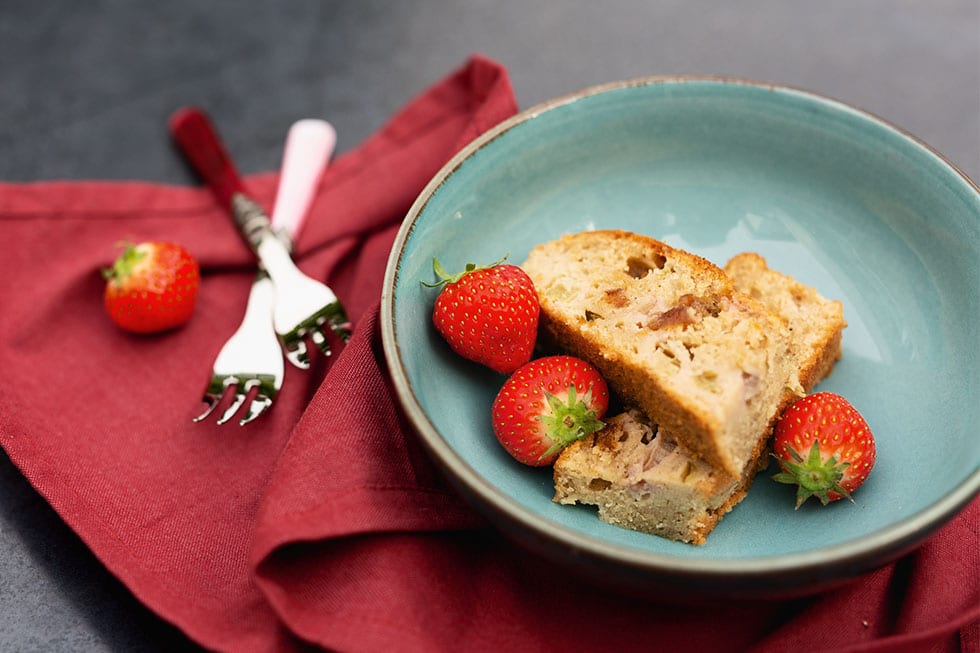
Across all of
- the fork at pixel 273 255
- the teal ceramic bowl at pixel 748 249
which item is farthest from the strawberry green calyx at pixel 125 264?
the teal ceramic bowl at pixel 748 249

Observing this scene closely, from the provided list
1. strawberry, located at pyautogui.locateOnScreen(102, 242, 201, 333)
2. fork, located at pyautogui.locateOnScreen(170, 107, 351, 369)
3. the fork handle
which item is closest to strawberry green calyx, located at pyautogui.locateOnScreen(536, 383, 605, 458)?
fork, located at pyautogui.locateOnScreen(170, 107, 351, 369)

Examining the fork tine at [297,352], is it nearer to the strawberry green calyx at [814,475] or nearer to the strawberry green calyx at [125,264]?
the strawberry green calyx at [125,264]

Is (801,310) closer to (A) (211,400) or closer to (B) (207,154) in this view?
(A) (211,400)

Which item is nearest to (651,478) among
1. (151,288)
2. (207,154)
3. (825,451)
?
(825,451)

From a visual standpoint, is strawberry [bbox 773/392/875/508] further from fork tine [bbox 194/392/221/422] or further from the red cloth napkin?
fork tine [bbox 194/392/221/422]

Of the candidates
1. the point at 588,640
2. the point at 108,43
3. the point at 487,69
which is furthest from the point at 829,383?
the point at 108,43

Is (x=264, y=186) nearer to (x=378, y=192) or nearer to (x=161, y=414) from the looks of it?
(x=378, y=192)
